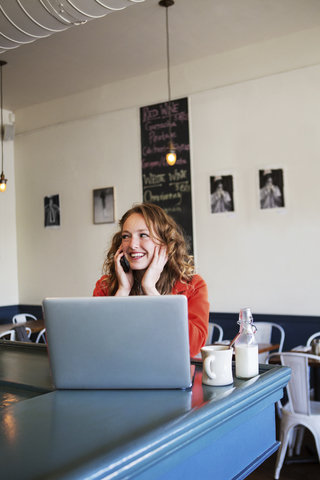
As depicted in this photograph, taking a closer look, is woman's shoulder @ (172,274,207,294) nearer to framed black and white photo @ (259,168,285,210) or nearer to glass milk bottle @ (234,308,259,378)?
glass milk bottle @ (234,308,259,378)

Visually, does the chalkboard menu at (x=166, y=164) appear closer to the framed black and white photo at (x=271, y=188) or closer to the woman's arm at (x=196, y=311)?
the framed black and white photo at (x=271, y=188)

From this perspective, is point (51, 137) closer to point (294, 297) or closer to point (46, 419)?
point (294, 297)

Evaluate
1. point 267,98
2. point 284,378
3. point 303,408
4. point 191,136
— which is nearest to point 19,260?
point 191,136

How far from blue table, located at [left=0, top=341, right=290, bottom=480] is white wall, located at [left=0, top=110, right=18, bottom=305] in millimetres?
5230

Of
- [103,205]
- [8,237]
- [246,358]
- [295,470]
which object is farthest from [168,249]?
[8,237]

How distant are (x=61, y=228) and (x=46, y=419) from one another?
5188mm

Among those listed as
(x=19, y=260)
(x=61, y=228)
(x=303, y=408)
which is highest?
(x=61, y=228)

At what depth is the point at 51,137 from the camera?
6148mm

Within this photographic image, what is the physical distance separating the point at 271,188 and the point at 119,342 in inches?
144

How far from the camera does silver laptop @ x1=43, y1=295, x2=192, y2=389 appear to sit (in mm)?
1131

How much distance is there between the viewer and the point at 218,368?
1.17 meters

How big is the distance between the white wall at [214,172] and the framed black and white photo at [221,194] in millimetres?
74

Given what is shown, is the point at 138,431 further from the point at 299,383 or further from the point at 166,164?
the point at 166,164

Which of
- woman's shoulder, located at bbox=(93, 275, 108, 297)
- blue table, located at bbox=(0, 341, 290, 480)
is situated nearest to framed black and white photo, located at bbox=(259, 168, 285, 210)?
woman's shoulder, located at bbox=(93, 275, 108, 297)
